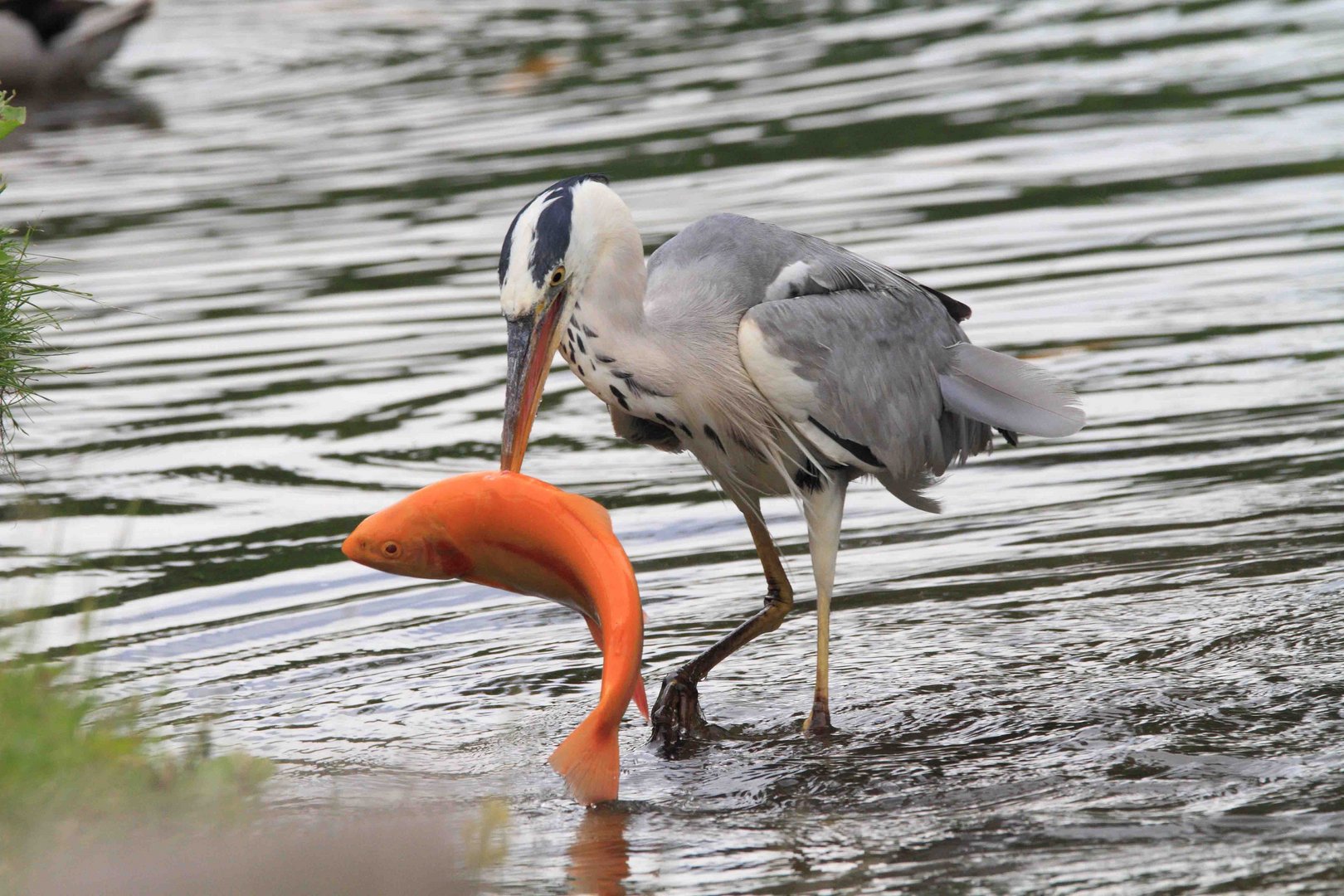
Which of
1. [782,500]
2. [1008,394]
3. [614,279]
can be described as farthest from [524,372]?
[782,500]

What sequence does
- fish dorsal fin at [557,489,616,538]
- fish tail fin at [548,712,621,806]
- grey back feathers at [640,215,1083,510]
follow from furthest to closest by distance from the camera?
grey back feathers at [640,215,1083,510]
fish dorsal fin at [557,489,616,538]
fish tail fin at [548,712,621,806]

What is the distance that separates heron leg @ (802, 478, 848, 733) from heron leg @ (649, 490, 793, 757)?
0.86 ft

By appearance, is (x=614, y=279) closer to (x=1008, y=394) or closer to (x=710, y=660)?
(x=710, y=660)

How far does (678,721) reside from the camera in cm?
535

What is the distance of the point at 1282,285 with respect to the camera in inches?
350

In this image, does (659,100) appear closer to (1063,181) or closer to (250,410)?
(1063,181)

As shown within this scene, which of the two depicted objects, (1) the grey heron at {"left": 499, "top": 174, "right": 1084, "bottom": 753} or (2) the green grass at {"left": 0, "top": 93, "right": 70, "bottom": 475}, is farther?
(1) the grey heron at {"left": 499, "top": 174, "right": 1084, "bottom": 753}

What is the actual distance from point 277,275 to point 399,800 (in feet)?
21.8

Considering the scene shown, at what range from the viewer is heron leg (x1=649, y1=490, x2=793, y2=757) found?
533 centimetres

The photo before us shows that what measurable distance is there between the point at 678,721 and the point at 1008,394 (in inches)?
59.0

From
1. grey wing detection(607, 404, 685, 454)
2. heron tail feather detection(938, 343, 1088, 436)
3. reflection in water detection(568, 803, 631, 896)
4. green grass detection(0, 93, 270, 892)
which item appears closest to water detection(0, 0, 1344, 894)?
reflection in water detection(568, 803, 631, 896)

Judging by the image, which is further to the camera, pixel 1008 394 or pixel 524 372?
pixel 1008 394

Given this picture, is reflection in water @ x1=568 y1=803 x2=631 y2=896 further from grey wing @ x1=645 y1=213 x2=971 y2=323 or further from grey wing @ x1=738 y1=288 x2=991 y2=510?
grey wing @ x1=645 y1=213 x2=971 y2=323

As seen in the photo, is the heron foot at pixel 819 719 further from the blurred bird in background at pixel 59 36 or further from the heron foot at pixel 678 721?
the blurred bird in background at pixel 59 36
